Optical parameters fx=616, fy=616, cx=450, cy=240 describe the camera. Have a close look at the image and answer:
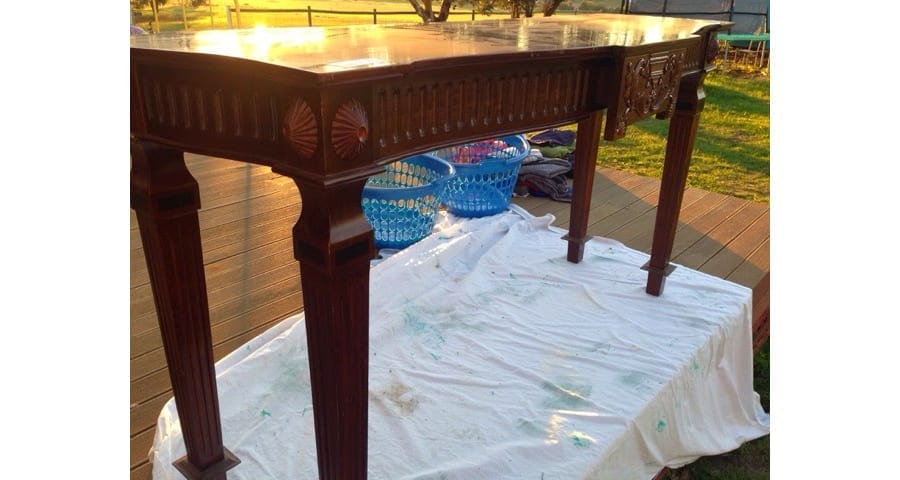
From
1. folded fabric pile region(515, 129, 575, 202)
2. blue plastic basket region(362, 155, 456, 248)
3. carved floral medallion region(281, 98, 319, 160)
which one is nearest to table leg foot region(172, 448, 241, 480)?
carved floral medallion region(281, 98, 319, 160)

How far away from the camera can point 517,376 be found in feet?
5.22

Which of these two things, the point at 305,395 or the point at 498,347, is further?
the point at 498,347

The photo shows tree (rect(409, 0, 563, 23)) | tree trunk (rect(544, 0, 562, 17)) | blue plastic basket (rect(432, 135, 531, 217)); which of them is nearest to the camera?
blue plastic basket (rect(432, 135, 531, 217))

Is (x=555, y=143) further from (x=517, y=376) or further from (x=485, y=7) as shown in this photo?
(x=485, y=7)

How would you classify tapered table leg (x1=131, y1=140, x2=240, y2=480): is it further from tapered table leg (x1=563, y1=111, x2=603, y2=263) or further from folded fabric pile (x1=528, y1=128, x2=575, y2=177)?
folded fabric pile (x1=528, y1=128, x2=575, y2=177)

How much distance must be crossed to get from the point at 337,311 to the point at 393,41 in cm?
51

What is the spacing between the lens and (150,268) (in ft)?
3.50

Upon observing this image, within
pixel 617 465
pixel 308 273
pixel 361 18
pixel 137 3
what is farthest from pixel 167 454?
pixel 137 3

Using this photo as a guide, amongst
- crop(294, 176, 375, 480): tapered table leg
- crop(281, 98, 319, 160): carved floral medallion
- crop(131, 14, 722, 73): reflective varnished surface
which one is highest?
crop(131, 14, 722, 73): reflective varnished surface

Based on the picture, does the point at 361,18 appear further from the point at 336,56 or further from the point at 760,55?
the point at 336,56

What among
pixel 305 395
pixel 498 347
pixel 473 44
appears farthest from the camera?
pixel 498 347

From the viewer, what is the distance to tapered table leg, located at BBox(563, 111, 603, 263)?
2.07m

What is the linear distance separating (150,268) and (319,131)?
55 cm

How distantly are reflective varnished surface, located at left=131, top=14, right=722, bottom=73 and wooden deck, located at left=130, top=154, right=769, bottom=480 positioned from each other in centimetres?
91
